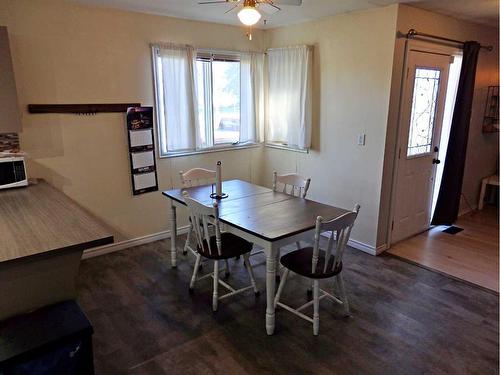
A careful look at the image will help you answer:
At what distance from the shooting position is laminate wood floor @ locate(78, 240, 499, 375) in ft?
7.43

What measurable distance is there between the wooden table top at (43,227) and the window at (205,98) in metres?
1.69

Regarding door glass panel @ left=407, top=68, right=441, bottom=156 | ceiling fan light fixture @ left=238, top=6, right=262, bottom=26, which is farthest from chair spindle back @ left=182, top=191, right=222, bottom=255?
door glass panel @ left=407, top=68, right=441, bottom=156

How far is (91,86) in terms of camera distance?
3.47m

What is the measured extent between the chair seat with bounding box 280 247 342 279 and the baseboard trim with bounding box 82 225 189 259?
2076mm

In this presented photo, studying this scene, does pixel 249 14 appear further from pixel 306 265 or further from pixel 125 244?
pixel 125 244

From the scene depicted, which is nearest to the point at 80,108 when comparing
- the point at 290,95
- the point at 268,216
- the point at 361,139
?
the point at 268,216

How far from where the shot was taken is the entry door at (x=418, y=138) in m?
3.69

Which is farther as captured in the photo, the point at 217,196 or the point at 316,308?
the point at 217,196

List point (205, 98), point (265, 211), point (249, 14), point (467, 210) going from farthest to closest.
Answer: point (467, 210) → point (205, 98) → point (265, 211) → point (249, 14)

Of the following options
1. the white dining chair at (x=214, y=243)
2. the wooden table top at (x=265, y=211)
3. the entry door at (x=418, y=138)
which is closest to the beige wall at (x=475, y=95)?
the entry door at (x=418, y=138)

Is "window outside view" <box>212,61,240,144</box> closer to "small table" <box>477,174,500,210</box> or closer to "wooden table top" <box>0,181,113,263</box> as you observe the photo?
"wooden table top" <box>0,181,113,263</box>

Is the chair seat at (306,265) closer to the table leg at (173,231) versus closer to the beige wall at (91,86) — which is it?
the table leg at (173,231)

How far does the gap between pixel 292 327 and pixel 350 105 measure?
2362 millimetres

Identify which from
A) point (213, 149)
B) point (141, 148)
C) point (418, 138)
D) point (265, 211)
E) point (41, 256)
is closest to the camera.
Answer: point (41, 256)
